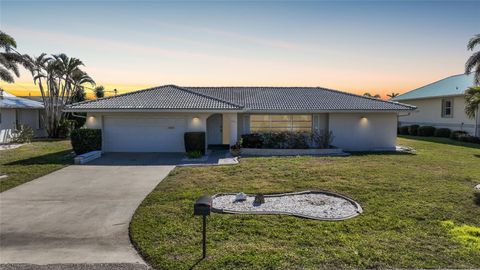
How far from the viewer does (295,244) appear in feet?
19.2

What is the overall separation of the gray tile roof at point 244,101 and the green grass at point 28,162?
2961 millimetres

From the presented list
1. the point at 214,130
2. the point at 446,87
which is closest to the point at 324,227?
the point at 214,130

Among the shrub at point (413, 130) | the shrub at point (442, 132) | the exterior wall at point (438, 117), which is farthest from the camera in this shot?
the shrub at point (413, 130)

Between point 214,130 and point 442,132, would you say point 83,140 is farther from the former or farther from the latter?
point 442,132

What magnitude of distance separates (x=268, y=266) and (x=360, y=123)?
16457 mm

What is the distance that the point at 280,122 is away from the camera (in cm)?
2047

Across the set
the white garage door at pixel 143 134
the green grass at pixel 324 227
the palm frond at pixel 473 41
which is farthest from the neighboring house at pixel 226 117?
the palm frond at pixel 473 41

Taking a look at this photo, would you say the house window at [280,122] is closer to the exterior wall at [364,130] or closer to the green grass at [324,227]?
the exterior wall at [364,130]

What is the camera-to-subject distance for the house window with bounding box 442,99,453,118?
2838 cm

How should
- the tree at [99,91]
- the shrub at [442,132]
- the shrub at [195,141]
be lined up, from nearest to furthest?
1. the shrub at [195,141]
2. the shrub at [442,132]
3. the tree at [99,91]

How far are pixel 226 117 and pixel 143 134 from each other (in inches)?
227

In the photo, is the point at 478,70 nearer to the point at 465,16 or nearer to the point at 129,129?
the point at 465,16

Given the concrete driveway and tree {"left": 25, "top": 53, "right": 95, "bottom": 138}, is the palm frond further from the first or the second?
tree {"left": 25, "top": 53, "right": 95, "bottom": 138}

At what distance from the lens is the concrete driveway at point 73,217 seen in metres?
5.67
